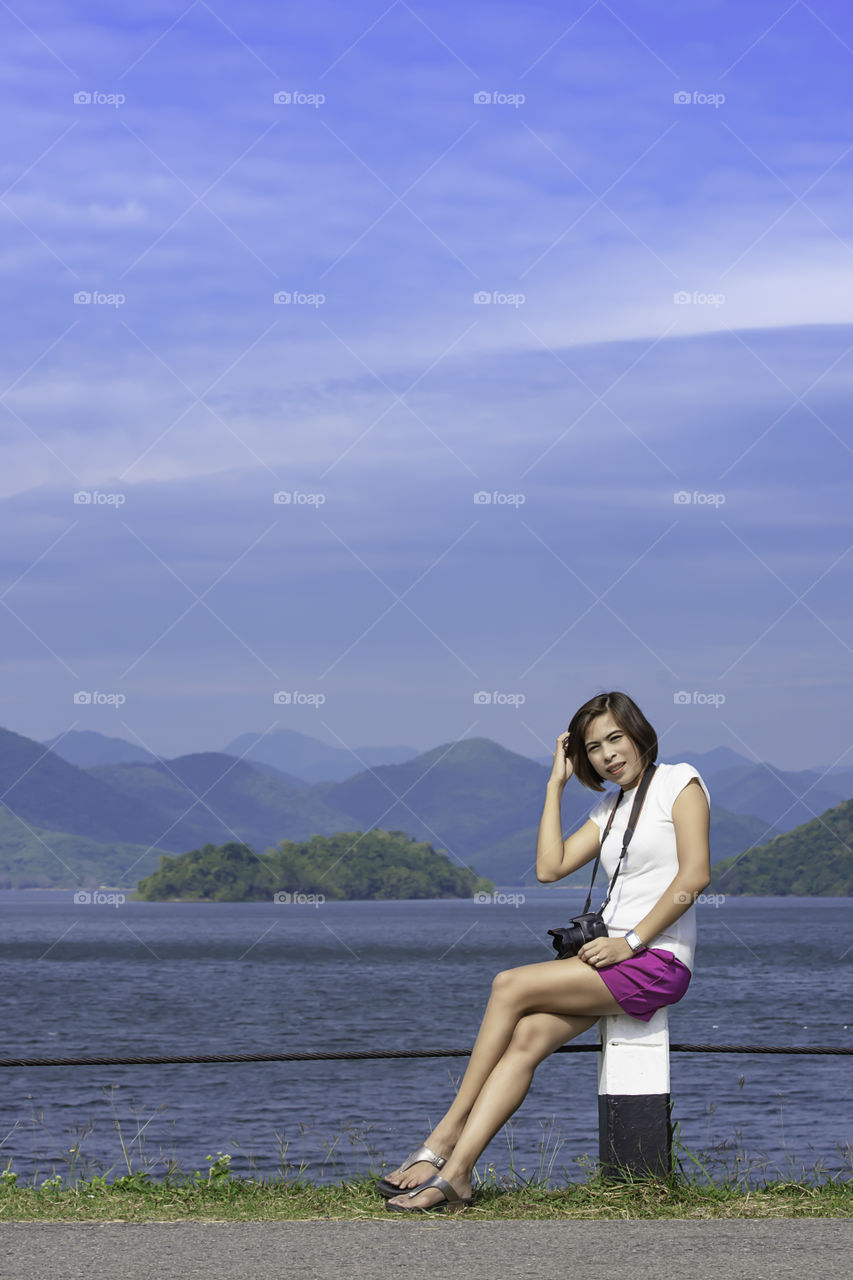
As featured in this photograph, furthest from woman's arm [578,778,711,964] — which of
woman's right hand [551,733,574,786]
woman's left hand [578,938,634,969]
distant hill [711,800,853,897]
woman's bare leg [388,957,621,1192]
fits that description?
distant hill [711,800,853,897]

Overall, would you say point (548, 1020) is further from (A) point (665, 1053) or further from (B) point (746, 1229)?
(B) point (746, 1229)

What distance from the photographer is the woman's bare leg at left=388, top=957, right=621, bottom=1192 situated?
16.3 ft

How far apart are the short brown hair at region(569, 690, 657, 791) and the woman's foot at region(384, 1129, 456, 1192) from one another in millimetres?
1335

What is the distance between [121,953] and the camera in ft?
329

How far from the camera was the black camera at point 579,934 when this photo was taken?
508 cm

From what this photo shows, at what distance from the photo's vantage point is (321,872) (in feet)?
550

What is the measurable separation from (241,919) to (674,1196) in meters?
164

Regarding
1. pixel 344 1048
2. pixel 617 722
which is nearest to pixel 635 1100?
pixel 617 722

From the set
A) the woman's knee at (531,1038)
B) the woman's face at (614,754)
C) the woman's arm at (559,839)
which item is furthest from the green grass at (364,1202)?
the woman's face at (614,754)

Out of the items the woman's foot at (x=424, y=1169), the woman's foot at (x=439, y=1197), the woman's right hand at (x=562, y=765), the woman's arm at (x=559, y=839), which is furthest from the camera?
the woman's right hand at (x=562, y=765)

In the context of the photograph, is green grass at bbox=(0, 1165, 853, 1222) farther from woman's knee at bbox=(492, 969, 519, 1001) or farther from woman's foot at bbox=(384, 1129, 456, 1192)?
woman's knee at bbox=(492, 969, 519, 1001)

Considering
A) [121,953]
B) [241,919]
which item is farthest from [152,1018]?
[241,919]

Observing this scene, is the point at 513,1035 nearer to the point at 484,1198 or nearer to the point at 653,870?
the point at 484,1198

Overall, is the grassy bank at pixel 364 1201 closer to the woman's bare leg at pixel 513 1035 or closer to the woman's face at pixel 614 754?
the woman's bare leg at pixel 513 1035
